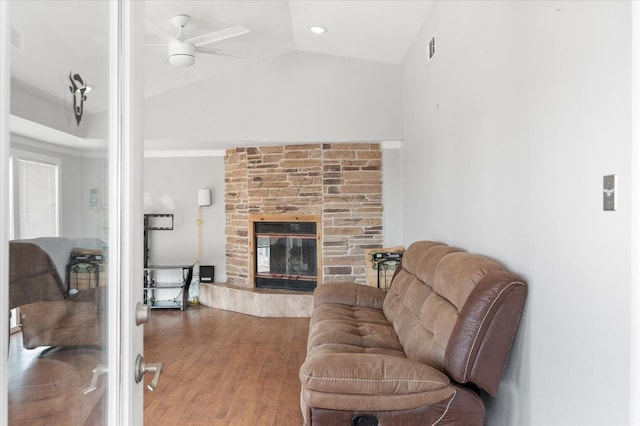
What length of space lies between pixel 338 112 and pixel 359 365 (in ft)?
11.9

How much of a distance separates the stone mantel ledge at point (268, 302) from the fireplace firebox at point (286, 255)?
0.17 m

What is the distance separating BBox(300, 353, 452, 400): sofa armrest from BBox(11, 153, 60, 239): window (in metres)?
1.32

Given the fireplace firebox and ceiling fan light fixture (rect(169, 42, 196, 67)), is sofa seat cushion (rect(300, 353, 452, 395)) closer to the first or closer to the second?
ceiling fan light fixture (rect(169, 42, 196, 67))

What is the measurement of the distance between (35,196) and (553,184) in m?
1.63

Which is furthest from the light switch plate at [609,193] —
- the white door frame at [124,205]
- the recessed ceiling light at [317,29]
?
the recessed ceiling light at [317,29]

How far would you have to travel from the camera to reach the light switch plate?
1258 millimetres

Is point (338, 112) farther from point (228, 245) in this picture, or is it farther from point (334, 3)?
point (228, 245)

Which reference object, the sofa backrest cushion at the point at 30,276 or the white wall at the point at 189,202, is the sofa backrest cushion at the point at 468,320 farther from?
the white wall at the point at 189,202

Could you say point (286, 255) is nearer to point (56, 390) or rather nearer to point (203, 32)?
point (203, 32)

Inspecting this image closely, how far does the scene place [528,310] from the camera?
1.85m

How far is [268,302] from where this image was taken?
204 inches

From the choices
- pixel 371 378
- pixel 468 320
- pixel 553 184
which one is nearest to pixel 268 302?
pixel 371 378

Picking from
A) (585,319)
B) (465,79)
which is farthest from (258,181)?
(585,319)

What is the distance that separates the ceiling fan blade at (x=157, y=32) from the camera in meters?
3.66
